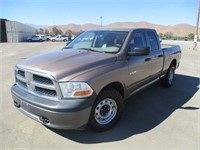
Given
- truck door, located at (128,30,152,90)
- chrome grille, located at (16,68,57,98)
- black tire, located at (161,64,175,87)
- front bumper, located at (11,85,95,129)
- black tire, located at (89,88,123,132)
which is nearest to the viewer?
front bumper, located at (11,85,95,129)

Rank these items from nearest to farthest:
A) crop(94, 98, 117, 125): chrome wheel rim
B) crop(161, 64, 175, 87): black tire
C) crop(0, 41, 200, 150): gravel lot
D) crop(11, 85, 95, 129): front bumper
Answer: crop(11, 85, 95, 129): front bumper
crop(0, 41, 200, 150): gravel lot
crop(94, 98, 117, 125): chrome wheel rim
crop(161, 64, 175, 87): black tire

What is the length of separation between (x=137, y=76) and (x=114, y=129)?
1.24m

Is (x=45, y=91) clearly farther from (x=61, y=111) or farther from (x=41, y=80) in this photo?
(x=61, y=111)

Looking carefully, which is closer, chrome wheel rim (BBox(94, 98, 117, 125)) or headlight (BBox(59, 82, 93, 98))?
headlight (BBox(59, 82, 93, 98))

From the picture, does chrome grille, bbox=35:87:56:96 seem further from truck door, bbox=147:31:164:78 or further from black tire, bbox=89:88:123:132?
truck door, bbox=147:31:164:78

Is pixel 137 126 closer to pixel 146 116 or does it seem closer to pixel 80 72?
pixel 146 116

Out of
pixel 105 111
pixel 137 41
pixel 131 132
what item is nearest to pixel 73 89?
pixel 105 111

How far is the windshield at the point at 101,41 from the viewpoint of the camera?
395cm

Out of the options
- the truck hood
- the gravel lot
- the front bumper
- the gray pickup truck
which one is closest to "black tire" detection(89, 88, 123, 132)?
the gray pickup truck

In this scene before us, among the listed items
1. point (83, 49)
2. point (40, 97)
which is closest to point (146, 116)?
point (83, 49)

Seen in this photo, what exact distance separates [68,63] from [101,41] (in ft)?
A: 4.19

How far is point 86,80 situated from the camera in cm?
290

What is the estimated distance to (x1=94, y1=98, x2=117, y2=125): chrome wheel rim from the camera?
11.1 ft

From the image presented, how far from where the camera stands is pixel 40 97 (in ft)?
9.83
